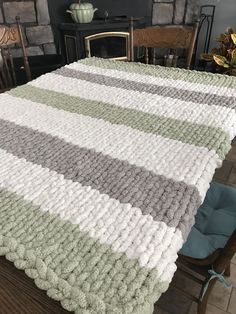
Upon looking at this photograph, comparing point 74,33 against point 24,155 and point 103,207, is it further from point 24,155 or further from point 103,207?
point 103,207

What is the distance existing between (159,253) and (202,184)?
8.9 inches

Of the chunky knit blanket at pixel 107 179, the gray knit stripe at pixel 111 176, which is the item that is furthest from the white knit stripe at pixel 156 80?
the gray knit stripe at pixel 111 176

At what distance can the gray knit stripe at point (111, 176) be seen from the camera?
588 mm

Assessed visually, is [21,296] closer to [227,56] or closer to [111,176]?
[111,176]

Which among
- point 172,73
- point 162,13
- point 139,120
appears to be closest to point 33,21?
point 162,13

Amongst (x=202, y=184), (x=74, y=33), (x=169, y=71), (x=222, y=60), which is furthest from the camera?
(x=74, y=33)

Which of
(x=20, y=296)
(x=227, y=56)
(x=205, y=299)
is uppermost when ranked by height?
(x=20, y=296)

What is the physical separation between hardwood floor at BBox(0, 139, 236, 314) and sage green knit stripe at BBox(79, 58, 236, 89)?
98 cm

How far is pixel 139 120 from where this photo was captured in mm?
907

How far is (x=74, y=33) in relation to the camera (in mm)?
2879

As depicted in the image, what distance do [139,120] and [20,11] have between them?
260cm

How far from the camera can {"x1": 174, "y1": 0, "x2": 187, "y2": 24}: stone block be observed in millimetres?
3264

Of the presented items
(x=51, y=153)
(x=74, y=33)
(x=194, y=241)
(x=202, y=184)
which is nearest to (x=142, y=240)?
(x=202, y=184)

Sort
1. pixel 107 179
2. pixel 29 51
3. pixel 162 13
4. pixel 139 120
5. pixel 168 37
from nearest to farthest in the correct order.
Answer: pixel 107 179
pixel 139 120
pixel 168 37
pixel 29 51
pixel 162 13
